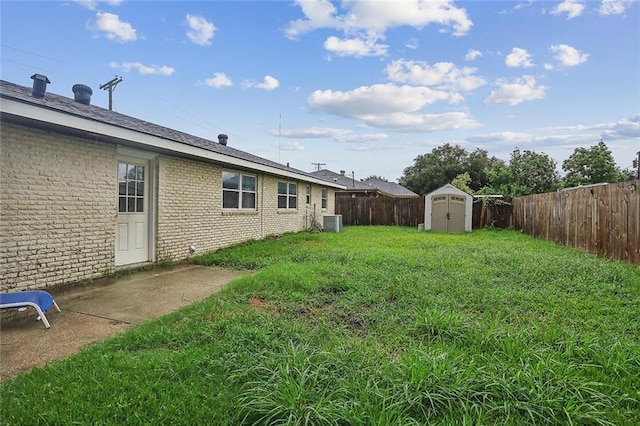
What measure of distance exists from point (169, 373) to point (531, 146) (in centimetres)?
3168

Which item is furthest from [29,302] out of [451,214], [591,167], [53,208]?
[591,167]

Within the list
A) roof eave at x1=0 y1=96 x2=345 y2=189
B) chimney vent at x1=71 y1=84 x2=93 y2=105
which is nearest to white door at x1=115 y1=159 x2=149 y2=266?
roof eave at x1=0 y1=96 x2=345 y2=189

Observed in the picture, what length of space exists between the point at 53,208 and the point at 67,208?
222 millimetres

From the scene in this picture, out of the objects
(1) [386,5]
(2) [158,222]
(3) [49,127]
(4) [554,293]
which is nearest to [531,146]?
(1) [386,5]

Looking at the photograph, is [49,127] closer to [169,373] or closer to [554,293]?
[169,373]

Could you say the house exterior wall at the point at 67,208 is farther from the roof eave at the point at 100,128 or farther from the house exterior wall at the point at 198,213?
the roof eave at the point at 100,128

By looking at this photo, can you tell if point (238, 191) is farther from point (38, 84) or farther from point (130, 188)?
point (38, 84)

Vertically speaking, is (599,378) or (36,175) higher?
(36,175)

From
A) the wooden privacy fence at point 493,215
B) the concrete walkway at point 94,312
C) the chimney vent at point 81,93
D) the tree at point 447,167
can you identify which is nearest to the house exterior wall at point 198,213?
the concrete walkway at point 94,312

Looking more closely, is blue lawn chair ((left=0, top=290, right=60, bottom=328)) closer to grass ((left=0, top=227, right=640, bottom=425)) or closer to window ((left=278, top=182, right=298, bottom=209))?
grass ((left=0, top=227, right=640, bottom=425))

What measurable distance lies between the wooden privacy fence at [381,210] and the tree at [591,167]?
13.8m

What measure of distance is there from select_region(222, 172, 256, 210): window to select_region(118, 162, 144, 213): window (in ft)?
9.20

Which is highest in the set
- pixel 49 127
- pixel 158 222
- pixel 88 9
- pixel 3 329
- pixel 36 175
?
pixel 88 9

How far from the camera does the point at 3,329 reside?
12.0ft
